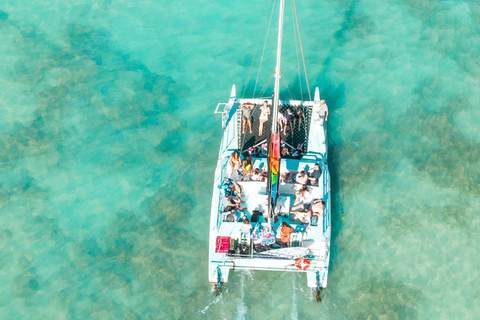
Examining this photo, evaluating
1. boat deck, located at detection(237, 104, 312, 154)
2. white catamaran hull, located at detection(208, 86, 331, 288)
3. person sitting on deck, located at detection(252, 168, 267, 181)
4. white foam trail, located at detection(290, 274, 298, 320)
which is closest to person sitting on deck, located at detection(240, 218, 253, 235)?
white catamaran hull, located at detection(208, 86, 331, 288)

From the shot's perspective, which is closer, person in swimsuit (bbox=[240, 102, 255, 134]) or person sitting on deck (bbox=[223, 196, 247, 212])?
person sitting on deck (bbox=[223, 196, 247, 212])

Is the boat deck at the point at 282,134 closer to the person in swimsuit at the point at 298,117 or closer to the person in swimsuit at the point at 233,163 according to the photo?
the person in swimsuit at the point at 298,117

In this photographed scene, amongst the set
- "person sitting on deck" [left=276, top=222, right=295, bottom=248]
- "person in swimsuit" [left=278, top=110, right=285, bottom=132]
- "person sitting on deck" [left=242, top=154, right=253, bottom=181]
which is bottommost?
"person sitting on deck" [left=276, top=222, right=295, bottom=248]

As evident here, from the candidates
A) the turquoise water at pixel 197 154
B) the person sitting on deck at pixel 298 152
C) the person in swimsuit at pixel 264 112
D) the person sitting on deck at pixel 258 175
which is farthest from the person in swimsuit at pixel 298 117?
the person sitting on deck at pixel 258 175

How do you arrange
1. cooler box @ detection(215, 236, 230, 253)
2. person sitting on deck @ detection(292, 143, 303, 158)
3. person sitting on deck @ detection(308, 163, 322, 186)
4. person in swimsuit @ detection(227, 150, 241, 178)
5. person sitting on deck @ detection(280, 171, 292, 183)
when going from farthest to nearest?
person sitting on deck @ detection(292, 143, 303, 158)
person in swimsuit @ detection(227, 150, 241, 178)
person sitting on deck @ detection(280, 171, 292, 183)
person sitting on deck @ detection(308, 163, 322, 186)
cooler box @ detection(215, 236, 230, 253)

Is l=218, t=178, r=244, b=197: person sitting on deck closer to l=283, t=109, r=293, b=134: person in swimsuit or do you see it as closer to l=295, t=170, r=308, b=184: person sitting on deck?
l=295, t=170, r=308, b=184: person sitting on deck

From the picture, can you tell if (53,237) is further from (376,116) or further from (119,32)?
(376,116)
